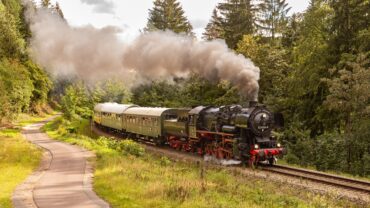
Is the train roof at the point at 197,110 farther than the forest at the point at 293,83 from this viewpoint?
No

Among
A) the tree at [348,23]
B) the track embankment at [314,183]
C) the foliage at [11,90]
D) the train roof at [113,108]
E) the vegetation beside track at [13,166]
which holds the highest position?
the tree at [348,23]

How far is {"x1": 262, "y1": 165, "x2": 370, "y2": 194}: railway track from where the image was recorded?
16850 mm

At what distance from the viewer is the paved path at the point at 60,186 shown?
13305 mm

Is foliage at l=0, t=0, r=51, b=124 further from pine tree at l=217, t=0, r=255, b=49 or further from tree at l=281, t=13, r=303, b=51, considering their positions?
tree at l=281, t=13, r=303, b=51

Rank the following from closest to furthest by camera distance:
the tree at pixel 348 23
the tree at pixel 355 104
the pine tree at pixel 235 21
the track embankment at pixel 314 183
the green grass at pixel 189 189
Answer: the green grass at pixel 189 189
the track embankment at pixel 314 183
the tree at pixel 355 104
the tree at pixel 348 23
the pine tree at pixel 235 21

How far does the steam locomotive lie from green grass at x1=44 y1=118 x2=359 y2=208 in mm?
2134

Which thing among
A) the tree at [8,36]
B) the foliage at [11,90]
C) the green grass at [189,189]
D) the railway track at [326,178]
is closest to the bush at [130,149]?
the green grass at [189,189]

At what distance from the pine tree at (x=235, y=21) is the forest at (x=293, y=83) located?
15cm

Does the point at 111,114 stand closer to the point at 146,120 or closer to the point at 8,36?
the point at 146,120

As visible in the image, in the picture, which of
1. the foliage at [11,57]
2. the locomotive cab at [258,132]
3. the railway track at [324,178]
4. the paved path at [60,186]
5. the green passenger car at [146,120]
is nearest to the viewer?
the paved path at [60,186]

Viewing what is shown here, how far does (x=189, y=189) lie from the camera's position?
14.5 meters

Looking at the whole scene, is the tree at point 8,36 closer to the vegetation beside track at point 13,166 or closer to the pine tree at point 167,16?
the vegetation beside track at point 13,166

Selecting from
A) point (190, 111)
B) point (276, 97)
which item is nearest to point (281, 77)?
point (276, 97)

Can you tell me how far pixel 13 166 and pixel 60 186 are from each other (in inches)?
266
